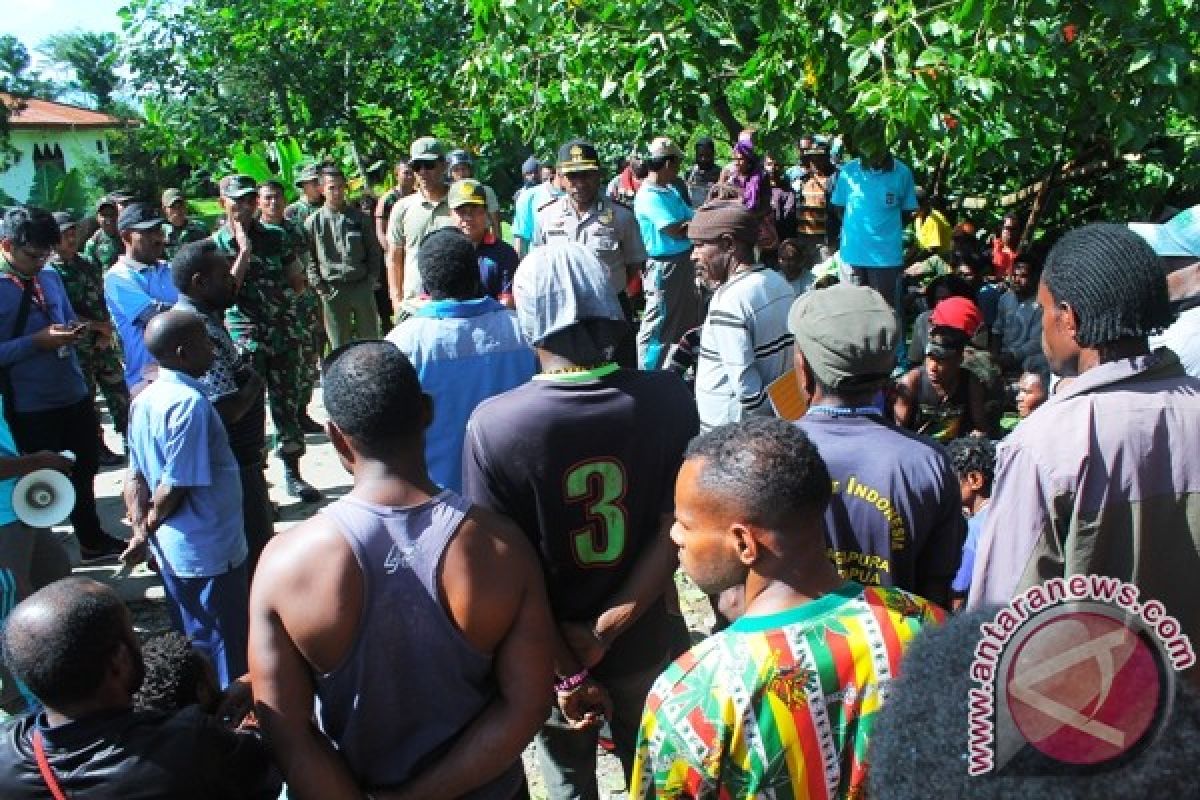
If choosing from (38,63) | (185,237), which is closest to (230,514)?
(185,237)

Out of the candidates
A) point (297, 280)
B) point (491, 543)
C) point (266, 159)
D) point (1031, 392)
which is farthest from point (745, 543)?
point (266, 159)

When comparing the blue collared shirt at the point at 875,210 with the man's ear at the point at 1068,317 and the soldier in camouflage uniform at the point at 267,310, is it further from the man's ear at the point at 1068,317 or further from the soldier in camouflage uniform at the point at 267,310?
the man's ear at the point at 1068,317

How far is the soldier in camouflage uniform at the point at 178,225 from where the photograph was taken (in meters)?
8.23

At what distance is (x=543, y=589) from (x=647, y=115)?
460cm

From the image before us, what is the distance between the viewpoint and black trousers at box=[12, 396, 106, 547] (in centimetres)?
589

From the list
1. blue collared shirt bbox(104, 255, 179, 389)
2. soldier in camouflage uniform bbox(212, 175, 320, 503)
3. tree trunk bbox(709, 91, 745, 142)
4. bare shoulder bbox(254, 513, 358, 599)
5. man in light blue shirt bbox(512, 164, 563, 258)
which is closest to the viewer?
bare shoulder bbox(254, 513, 358, 599)

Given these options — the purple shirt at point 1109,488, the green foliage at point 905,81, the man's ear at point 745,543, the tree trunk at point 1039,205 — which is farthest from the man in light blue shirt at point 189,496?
the tree trunk at point 1039,205

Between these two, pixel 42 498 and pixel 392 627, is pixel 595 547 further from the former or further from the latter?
pixel 42 498

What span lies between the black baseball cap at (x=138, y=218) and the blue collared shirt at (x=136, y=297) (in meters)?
0.19

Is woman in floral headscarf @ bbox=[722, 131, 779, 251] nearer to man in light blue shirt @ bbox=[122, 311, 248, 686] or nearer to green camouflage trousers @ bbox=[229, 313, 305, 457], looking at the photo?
green camouflage trousers @ bbox=[229, 313, 305, 457]

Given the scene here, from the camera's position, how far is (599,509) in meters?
2.96

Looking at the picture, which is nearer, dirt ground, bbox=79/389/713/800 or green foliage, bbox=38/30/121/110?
dirt ground, bbox=79/389/713/800

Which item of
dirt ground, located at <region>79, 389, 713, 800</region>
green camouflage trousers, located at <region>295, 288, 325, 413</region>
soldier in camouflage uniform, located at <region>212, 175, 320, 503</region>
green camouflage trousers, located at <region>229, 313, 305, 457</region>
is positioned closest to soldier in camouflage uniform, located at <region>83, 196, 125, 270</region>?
dirt ground, located at <region>79, 389, 713, 800</region>

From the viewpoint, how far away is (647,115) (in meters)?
6.57
